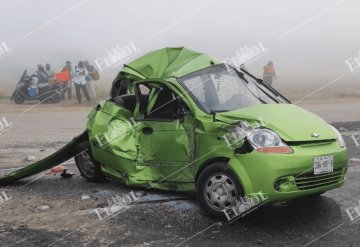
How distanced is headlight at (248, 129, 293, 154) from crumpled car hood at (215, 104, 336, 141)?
2.6 inches

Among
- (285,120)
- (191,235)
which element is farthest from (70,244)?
(285,120)

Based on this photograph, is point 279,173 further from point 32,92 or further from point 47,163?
point 32,92

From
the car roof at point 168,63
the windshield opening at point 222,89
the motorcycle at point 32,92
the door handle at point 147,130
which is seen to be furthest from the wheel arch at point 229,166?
the motorcycle at point 32,92

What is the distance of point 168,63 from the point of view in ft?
22.9

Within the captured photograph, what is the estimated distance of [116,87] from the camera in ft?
25.6

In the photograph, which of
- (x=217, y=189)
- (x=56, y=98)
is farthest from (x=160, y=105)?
(x=56, y=98)

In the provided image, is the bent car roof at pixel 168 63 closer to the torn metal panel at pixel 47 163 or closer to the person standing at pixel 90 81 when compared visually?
the torn metal panel at pixel 47 163

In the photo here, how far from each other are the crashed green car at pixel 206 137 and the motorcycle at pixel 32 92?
48.9 ft

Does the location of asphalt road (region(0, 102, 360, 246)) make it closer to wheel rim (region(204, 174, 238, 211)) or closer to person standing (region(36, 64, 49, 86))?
wheel rim (region(204, 174, 238, 211))

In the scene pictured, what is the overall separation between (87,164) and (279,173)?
3602 millimetres

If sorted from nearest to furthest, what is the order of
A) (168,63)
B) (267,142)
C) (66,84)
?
(267,142) < (168,63) < (66,84)

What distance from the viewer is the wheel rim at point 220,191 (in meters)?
5.48

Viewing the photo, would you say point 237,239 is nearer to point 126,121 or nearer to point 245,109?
point 245,109

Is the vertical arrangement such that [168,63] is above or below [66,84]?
below
